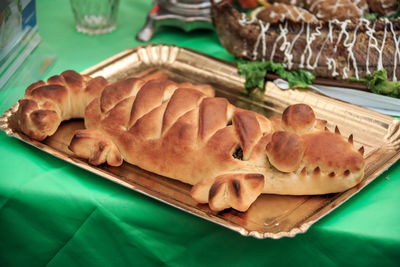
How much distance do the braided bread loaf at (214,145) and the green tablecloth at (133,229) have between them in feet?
0.30

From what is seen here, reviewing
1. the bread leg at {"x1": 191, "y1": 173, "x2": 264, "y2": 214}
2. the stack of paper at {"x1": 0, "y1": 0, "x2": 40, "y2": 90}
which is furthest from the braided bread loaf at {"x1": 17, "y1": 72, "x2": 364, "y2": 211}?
the stack of paper at {"x1": 0, "y1": 0, "x2": 40, "y2": 90}

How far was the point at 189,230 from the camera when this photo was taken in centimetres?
123

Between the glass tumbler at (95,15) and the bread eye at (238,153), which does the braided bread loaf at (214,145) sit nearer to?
the bread eye at (238,153)

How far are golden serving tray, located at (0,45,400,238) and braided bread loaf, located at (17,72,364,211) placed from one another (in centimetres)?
4

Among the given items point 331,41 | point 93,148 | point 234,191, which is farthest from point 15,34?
point 331,41

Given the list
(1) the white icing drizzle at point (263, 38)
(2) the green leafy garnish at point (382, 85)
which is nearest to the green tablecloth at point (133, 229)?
(2) the green leafy garnish at point (382, 85)

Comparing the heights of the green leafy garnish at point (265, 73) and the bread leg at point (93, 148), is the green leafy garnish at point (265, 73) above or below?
below

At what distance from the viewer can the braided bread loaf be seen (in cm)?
124

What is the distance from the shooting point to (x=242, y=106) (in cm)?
185

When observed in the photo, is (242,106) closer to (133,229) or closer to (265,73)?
(265,73)

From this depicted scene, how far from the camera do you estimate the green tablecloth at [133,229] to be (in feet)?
3.93

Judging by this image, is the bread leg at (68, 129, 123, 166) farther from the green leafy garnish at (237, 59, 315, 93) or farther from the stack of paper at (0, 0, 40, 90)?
the green leafy garnish at (237, 59, 315, 93)

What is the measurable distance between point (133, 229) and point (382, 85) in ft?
4.29

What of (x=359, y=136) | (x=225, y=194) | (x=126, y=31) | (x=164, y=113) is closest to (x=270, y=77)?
(x=359, y=136)
